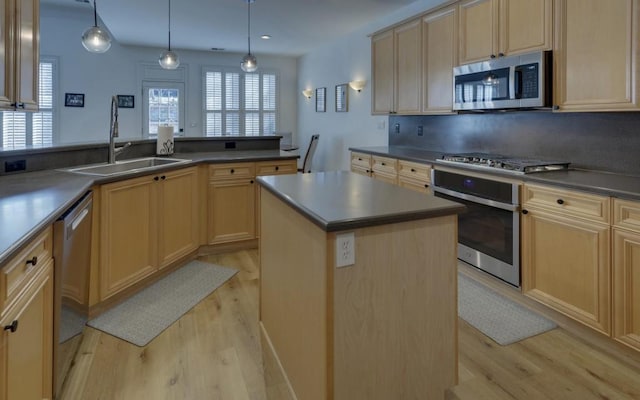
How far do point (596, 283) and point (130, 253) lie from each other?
9.35 ft

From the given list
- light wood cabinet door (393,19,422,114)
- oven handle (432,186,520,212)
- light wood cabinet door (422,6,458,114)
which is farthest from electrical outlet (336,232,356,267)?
light wood cabinet door (393,19,422,114)

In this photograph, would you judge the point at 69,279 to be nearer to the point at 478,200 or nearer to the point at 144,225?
the point at 144,225

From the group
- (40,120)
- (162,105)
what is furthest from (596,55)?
(40,120)

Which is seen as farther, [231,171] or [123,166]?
[231,171]

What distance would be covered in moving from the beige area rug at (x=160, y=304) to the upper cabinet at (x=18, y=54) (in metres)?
1.33

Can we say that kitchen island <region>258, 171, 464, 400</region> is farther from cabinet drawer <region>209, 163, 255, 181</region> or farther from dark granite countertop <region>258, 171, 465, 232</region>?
cabinet drawer <region>209, 163, 255, 181</region>

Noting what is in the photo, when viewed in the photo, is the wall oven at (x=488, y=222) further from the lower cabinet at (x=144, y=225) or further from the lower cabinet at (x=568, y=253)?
the lower cabinet at (x=144, y=225)

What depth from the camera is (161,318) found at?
2.56 m

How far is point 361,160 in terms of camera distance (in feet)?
15.4

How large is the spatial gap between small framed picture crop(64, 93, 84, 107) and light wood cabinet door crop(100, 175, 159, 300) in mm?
5071

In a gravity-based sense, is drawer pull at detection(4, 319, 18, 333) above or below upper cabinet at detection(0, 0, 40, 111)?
below

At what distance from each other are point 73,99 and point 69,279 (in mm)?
6130

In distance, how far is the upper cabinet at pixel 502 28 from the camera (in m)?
2.74

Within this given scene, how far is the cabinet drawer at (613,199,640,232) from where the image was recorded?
6.45 feet
